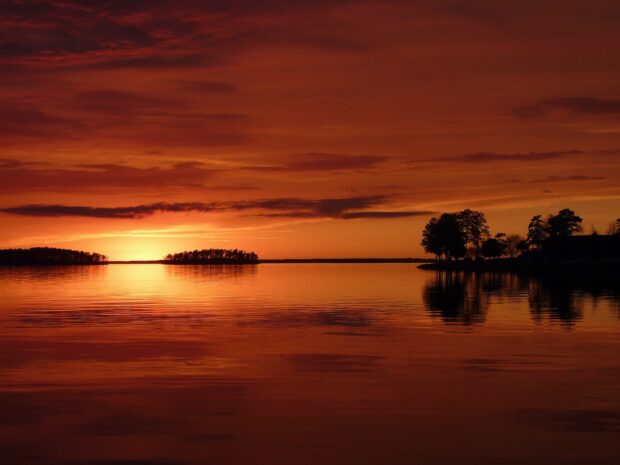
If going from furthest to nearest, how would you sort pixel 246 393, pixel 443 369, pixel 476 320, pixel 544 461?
pixel 476 320
pixel 443 369
pixel 246 393
pixel 544 461

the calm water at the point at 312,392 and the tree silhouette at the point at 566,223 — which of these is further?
the tree silhouette at the point at 566,223

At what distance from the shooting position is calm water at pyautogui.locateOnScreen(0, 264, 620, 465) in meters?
15.0

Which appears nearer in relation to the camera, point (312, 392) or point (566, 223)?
point (312, 392)

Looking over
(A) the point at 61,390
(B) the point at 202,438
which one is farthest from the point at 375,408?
(A) the point at 61,390

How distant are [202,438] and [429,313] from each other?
32.1 m

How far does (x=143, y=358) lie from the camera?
2702cm

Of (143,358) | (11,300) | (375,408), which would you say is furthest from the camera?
(11,300)

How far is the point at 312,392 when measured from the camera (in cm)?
2048

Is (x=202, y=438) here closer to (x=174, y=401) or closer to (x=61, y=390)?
(x=174, y=401)

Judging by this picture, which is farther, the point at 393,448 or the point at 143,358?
the point at 143,358

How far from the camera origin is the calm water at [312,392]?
15.0m

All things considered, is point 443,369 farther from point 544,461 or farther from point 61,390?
point 61,390

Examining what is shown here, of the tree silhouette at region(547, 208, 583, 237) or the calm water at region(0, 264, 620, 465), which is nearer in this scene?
the calm water at region(0, 264, 620, 465)

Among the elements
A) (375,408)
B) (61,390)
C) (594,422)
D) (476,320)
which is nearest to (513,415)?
(594,422)
